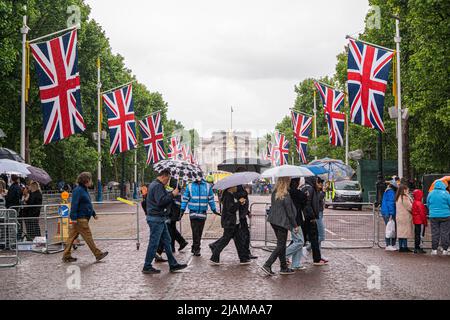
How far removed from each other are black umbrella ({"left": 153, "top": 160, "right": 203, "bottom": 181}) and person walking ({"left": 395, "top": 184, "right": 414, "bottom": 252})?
504 cm

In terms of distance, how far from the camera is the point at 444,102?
28.2 meters

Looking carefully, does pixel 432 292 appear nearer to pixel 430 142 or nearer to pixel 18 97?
pixel 430 142

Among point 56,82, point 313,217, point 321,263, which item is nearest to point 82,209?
point 313,217

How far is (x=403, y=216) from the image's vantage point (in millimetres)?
14969

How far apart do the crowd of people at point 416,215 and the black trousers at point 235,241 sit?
427 cm

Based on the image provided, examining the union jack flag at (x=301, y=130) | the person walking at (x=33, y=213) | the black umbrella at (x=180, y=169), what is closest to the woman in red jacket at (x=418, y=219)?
the black umbrella at (x=180, y=169)

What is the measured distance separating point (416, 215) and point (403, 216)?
1.04 feet

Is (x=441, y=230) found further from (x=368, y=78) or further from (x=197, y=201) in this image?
(x=368, y=78)

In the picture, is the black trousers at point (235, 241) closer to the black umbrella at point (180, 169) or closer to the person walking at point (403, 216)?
the black umbrella at point (180, 169)

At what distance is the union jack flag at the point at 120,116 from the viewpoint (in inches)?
1405

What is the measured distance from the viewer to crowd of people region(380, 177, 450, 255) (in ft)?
48.0

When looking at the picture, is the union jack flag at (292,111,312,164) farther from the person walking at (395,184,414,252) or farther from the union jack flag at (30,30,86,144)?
the person walking at (395,184,414,252)
